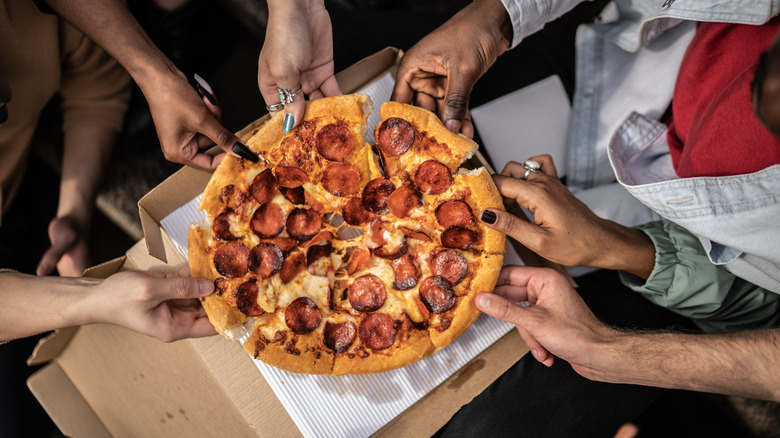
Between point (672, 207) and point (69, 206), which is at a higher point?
point (69, 206)

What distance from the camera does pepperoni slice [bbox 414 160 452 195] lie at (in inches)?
59.3

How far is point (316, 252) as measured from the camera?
1.52 meters

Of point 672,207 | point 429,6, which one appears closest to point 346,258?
point 672,207

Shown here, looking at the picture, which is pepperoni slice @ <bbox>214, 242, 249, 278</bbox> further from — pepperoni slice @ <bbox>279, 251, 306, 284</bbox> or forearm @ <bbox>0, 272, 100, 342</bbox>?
forearm @ <bbox>0, 272, 100, 342</bbox>

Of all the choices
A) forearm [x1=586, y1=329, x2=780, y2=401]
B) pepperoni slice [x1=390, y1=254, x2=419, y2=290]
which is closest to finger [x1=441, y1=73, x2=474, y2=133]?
pepperoni slice [x1=390, y1=254, x2=419, y2=290]

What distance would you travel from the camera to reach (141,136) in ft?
7.32

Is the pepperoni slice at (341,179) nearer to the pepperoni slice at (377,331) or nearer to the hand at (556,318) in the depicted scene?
the pepperoni slice at (377,331)

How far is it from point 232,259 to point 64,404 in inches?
36.9

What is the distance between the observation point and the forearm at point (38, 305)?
136 cm

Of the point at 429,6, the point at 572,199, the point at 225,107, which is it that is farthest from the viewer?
the point at 429,6

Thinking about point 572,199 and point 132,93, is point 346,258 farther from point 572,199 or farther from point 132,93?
point 132,93

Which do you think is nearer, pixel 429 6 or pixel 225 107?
pixel 225 107

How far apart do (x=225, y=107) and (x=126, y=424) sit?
4.95 ft

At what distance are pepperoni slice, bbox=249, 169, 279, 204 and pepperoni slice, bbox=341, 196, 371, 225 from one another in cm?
25
